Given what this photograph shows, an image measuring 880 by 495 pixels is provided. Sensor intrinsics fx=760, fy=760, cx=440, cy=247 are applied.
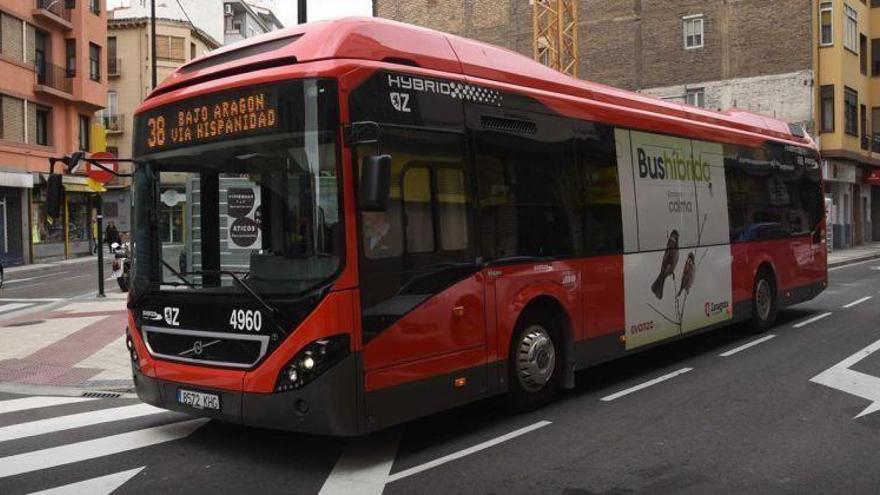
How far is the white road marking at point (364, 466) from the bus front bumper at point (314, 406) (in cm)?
34

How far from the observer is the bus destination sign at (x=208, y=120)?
5312 millimetres

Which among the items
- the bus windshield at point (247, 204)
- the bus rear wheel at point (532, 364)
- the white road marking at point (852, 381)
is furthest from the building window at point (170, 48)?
the white road marking at point (852, 381)

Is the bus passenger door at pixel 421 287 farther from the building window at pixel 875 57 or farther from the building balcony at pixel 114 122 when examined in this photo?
the building balcony at pixel 114 122

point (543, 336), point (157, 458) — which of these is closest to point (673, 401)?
point (543, 336)

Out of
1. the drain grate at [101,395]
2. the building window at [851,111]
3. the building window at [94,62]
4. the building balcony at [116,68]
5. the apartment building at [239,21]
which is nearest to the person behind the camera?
the drain grate at [101,395]

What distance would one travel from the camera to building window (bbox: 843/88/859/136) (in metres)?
35.8

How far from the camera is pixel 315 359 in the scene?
5070 mm

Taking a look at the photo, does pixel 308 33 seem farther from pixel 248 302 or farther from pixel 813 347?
pixel 813 347

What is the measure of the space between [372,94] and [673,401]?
4191 mm

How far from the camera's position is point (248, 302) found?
5332 millimetres

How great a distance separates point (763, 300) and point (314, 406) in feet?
28.4

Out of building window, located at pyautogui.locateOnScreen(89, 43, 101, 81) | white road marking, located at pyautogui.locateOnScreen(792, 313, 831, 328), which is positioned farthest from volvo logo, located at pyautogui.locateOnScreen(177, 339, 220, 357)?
building window, located at pyautogui.locateOnScreen(89, 43, 101, 81)

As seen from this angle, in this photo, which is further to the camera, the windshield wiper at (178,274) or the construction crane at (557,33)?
the construction crane at (557,33)

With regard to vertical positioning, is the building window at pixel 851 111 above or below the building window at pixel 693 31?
below
